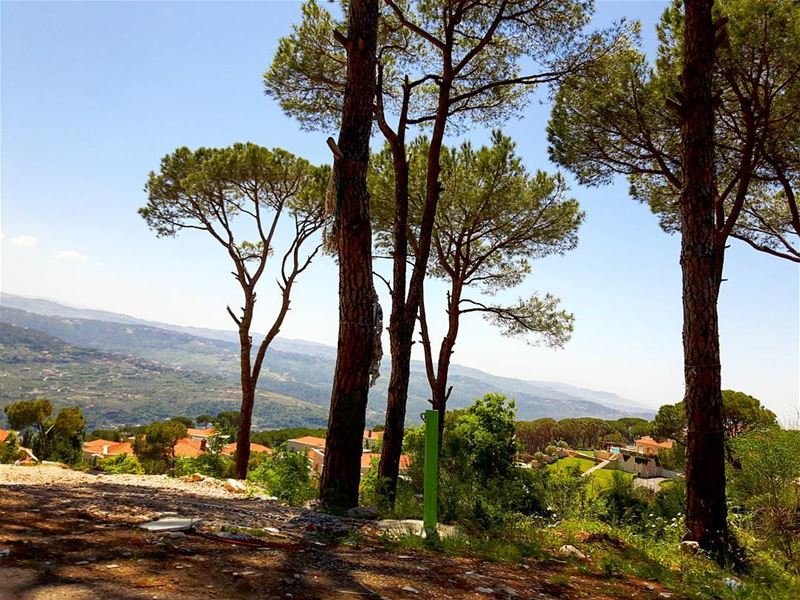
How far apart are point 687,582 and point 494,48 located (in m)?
9.48

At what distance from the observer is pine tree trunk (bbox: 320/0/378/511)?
5277 millimetres

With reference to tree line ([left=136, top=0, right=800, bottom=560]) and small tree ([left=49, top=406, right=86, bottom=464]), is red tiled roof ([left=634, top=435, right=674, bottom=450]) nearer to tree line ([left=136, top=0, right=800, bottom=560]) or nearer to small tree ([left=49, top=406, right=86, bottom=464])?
tree line ([left=136, top=0, right=800, bottom=560])

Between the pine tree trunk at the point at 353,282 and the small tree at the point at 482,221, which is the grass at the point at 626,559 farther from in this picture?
the small tree at the point at 482,221

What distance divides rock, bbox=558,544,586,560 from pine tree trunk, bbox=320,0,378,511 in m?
2.18

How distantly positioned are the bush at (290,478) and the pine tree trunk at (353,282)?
1.65 ft

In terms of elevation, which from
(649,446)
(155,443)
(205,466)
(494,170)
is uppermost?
(494,170)

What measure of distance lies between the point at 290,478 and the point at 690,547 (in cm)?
418

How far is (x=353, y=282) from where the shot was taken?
217 inches

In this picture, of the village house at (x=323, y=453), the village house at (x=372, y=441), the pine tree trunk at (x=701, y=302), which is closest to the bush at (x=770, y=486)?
the pine tree trunk at (x=701, y=302)

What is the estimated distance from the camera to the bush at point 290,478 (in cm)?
559

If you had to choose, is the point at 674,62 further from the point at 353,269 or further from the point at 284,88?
the point at 353,269

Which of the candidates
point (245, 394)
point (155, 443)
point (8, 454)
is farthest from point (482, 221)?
point (155, 443)

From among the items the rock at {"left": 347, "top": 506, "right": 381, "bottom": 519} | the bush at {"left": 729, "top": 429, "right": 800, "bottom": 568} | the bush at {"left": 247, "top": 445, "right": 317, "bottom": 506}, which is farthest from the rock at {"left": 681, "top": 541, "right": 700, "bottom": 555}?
the bush at {"left": 247, "top": 445, "right": 317, "bottom": 506}

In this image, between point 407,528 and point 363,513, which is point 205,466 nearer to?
point 363,513
